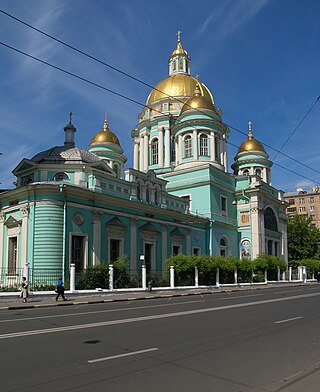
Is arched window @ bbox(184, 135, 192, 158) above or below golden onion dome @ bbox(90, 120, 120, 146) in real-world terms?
below

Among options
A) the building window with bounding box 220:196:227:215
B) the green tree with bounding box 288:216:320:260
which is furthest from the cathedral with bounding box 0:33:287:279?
the green tree with bounding box 288:216:320:260

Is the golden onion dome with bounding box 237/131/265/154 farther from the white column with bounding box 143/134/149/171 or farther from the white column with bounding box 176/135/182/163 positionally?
the white column with bounding box 176/135/182/163

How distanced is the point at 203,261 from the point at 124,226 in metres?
6.88

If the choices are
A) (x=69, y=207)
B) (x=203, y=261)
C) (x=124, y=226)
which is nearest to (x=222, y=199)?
(x=203, y=261)

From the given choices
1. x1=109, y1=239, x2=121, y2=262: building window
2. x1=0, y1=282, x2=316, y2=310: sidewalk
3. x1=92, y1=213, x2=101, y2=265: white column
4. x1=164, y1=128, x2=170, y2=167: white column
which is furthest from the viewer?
x1=164, y1=128, x2=170, y2=167: white column

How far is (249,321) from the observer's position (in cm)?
1170

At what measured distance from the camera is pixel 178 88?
50.4 meters

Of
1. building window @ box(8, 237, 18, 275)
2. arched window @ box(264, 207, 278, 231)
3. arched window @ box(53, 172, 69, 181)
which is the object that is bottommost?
building window @ box(8, 237, 18, 275)

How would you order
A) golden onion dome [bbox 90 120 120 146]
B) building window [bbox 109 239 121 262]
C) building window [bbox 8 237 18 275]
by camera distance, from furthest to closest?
golden onion dome [bbox 90 120 120 146] → building window [bbox 109 239 121 262] → building window [bbox 8 237 18 275]

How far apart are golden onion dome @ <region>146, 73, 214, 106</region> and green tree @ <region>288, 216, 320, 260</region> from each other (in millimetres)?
23669

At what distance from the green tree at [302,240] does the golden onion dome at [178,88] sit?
932 inches

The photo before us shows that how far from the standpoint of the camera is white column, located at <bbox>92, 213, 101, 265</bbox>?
28.8 metres

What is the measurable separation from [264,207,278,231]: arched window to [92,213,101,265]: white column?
23824 mm

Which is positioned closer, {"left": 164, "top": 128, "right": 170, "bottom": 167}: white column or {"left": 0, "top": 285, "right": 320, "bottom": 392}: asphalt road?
{"left": 0, "top": 285, "right": 320, "bottom": 392}: asphalt road
